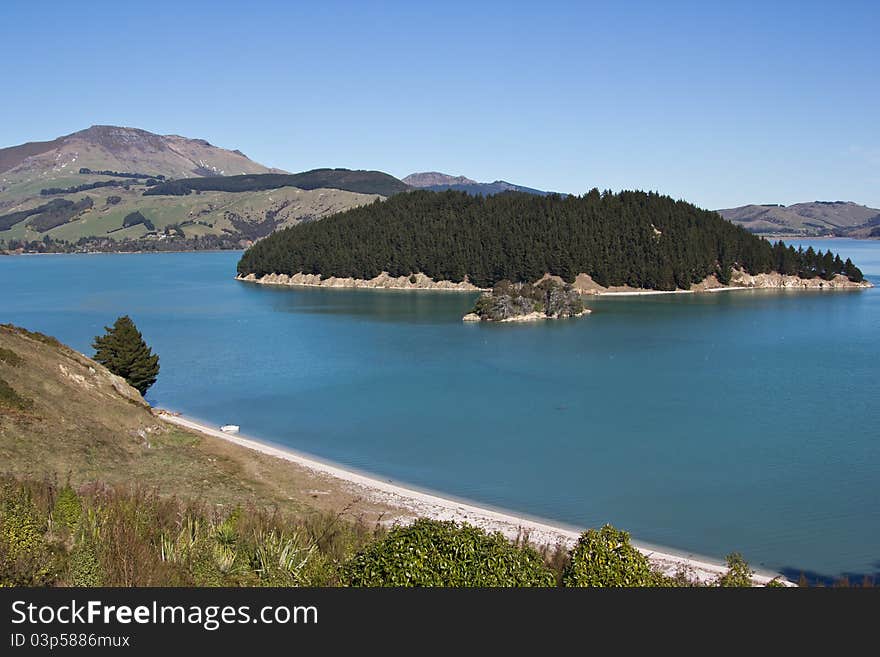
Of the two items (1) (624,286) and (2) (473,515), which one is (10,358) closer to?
(2) (473,515)

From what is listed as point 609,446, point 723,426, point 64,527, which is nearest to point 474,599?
→ point 64,527

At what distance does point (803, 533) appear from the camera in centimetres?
2711

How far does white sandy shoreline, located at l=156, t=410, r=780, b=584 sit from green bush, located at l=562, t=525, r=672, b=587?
24.5ft

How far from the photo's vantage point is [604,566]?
14.7 metres

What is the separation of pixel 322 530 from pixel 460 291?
11069 cm

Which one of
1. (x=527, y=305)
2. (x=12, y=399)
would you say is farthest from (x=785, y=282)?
(x=12, y=399)

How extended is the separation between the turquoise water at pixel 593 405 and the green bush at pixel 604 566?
11.8m

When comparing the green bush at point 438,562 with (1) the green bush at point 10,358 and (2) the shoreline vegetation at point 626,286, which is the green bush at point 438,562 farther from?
(2) the shoreline vegetation at point 626,286

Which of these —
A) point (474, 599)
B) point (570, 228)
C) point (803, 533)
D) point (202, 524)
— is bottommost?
point (803, 533)

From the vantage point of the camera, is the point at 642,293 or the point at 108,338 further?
the point at 642,293

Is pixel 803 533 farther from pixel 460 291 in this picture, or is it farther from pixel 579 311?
pixel 460 291

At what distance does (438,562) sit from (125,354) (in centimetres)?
3654

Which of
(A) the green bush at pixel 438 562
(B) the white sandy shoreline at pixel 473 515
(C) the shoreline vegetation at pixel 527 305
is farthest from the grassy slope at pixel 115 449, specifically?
(C) the shoreline vegetation at pixel 527 305

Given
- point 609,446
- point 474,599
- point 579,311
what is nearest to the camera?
point 474,599
